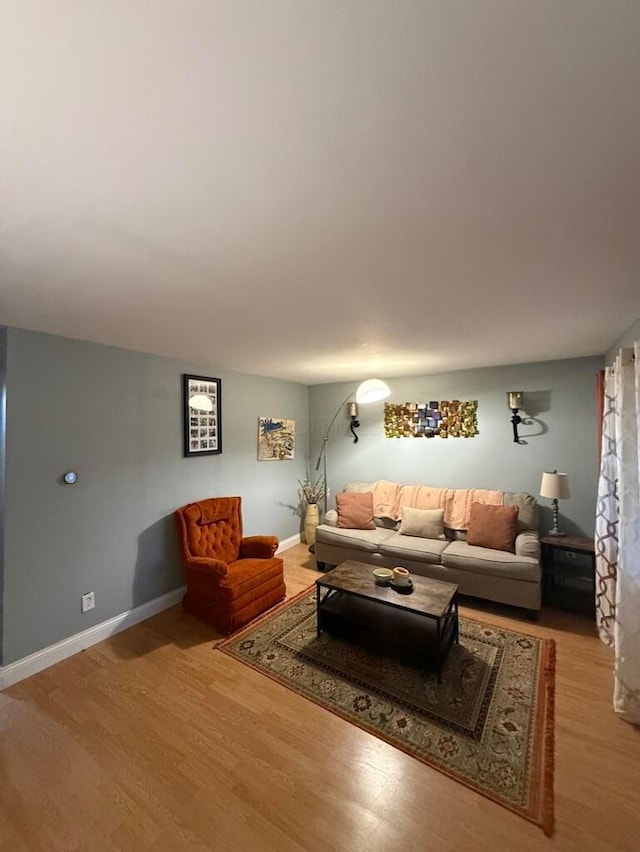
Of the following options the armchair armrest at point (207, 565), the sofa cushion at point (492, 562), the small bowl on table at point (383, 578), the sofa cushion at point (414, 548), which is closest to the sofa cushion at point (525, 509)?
the sofa cushion at point (492, 562)

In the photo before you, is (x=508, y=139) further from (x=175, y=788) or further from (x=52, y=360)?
(x=52, y=360)

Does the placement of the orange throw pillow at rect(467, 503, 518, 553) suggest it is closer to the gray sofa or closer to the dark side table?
the gray sofa

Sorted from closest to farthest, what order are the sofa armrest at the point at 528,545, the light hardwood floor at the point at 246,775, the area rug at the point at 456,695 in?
the light hardwood floor at the point at 246,775
the area rug at the point at 456,695
the sofa armrest at the point at 528,545

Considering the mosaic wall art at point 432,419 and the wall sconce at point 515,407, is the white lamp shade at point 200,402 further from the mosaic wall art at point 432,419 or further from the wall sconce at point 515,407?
the wall sconce at point 515,407

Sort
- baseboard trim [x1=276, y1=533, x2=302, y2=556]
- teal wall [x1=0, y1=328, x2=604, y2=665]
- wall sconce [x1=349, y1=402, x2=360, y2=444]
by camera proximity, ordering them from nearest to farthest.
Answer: teal wall [x1=0, y1=328, x2=604, y2=665], baseboard trim [x1=276, y1=533, x2=302, y2=556], wall sconce [x1=349, y1=402, x2=360, y2=444]

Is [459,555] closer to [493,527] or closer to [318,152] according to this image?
[493,527]

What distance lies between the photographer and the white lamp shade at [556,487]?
3186 mm

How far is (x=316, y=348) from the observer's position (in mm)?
2898

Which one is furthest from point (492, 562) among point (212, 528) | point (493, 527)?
point (212, 528)

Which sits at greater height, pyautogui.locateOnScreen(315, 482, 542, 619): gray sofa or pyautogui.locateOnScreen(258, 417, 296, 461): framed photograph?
pyautogui.locateOnScreen(258, 417, 296, 461): framed photograph

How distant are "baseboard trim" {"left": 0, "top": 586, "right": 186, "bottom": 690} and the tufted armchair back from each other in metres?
0.52

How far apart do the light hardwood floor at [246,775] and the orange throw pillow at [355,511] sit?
1.99 meters

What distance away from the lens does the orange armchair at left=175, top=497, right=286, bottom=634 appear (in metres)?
2.79

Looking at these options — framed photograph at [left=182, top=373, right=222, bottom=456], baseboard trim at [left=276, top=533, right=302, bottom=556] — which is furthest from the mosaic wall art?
framed photograph at [left=182, top=373, right=222, bottom=456]
